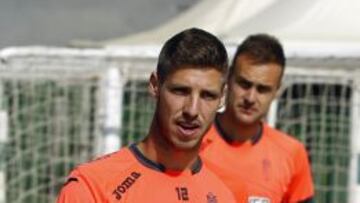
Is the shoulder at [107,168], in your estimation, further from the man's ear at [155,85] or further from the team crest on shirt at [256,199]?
the team crest on shirt at [256,199]

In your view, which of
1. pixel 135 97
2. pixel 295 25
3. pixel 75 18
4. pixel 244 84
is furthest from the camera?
pixel 75 18

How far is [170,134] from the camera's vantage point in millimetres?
3031

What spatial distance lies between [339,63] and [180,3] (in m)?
9.25

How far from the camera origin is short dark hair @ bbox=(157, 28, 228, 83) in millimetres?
→ 3006

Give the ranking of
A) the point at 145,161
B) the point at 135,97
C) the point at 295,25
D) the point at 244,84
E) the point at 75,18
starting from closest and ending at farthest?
1. the point at 145,161
2. the point at 244,84
3. the point at 135,97
4. the point at 295,25
5. the point at 75,18

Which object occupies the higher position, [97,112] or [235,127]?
[235,127]

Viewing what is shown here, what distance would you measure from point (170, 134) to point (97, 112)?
395 cm

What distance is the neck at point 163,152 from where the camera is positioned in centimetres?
308

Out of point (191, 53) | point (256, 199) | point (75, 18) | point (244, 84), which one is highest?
point (191, 53)

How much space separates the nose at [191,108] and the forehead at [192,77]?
1.5 inches

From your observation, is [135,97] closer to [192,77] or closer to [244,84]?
[244,84]

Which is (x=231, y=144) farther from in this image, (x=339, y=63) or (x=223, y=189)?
(x=339, y=63)

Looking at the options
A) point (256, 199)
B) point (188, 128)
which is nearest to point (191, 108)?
point (188, 128)

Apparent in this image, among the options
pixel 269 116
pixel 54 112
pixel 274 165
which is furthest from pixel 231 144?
pixel 54 112
